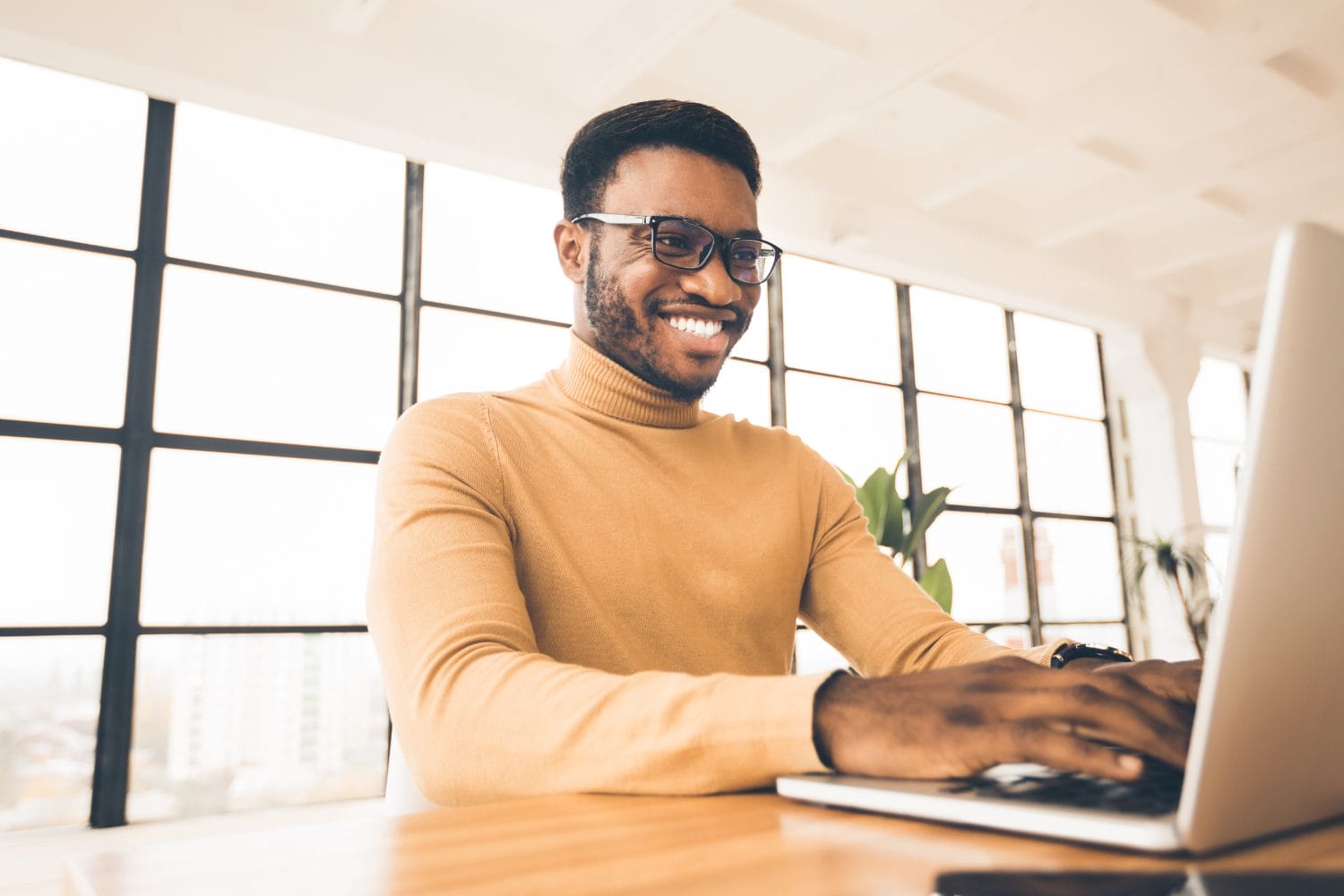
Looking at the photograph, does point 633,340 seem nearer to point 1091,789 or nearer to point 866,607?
point 866,607

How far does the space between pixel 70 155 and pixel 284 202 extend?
0.71 metres

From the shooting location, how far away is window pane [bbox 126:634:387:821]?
3135 mm

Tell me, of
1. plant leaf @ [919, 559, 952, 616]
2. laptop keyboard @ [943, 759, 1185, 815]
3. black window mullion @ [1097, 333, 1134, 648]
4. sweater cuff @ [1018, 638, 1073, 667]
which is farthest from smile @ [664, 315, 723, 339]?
black window mullion @ [1097, 333, 1134, 648]

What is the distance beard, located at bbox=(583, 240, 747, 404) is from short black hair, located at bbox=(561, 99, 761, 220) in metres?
0.11

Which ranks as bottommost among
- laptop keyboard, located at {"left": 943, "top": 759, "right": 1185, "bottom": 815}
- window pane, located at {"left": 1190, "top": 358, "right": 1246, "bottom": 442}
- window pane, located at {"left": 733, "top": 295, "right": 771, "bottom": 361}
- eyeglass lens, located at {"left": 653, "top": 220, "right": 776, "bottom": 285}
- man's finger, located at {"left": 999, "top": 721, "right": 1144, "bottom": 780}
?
laptop keyboard, located at {"left": 943, "top": 759, "right": 1185, "bottom": 815}

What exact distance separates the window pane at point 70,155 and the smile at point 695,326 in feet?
9.17

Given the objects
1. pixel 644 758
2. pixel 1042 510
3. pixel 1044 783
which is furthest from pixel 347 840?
pixel 1042 510

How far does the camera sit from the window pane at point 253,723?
3.13 m

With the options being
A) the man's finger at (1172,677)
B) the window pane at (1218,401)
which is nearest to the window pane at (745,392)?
the man's finger at (1172,677)

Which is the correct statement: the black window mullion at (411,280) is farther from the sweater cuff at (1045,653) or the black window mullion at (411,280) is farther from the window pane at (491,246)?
the sweater cuff at (1045,653)

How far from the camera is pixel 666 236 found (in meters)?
1.29

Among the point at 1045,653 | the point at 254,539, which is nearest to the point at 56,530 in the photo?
the point at 254,539

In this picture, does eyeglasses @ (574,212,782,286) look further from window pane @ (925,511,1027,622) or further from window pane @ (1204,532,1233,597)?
window pane @ (1204,532,1233,597)

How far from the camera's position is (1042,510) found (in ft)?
20.3
